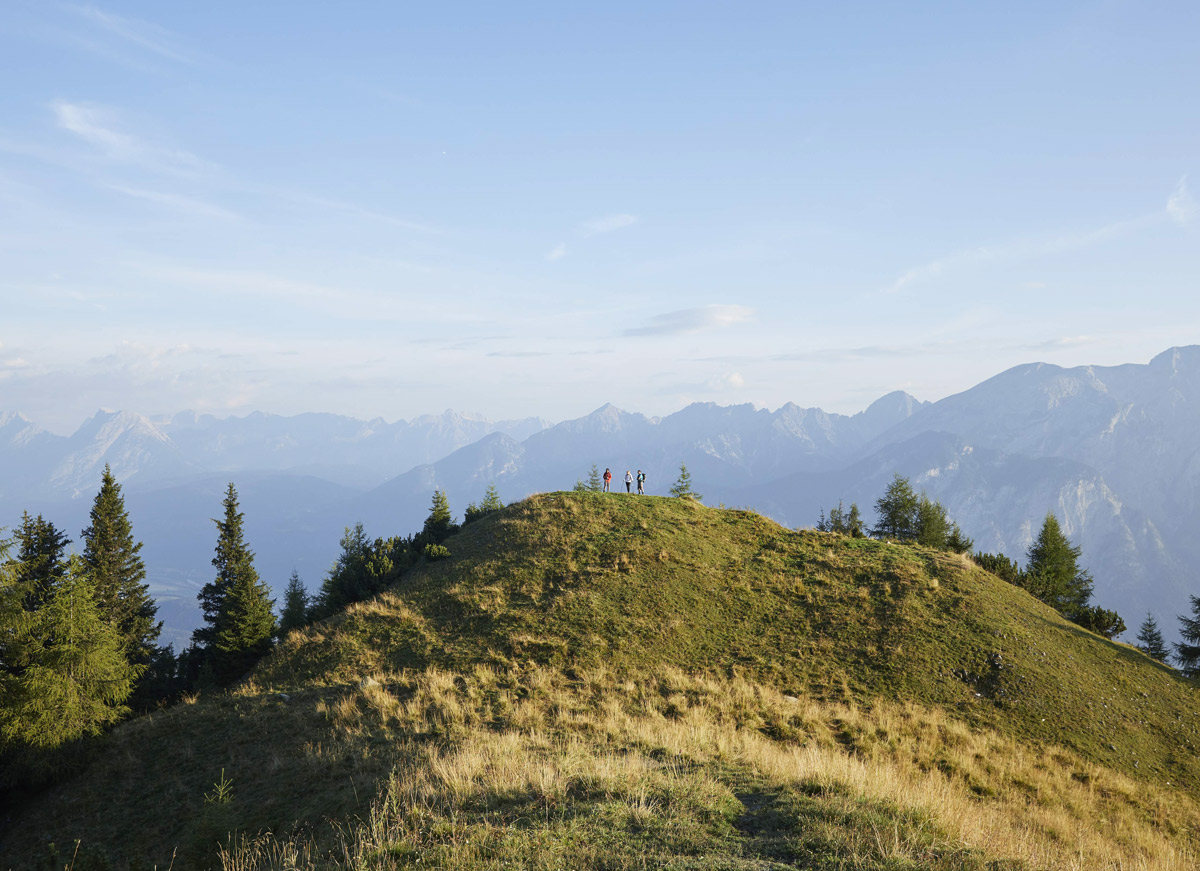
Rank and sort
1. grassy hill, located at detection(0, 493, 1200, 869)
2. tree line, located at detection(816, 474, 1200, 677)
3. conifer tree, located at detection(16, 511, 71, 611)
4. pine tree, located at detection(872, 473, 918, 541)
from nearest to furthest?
grassy hill, located at detection(0, 493, 1200, 869)
conifer tree, located at detection(16, 511, 71, 611)
tree line, located at detection(816, 474, 1200, 677)
pine tree, located at detection(872, 473, 918, 541)

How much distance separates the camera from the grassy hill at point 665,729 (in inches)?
344

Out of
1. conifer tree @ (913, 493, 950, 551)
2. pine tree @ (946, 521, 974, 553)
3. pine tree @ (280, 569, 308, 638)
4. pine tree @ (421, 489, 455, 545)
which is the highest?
pine tree @ (421, 489, 455, 545)

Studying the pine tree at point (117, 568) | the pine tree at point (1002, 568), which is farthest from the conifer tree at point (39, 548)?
the pine tree at point (1002, 568)

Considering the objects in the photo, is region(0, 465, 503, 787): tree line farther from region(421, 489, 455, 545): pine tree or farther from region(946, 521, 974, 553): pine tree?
region(946, 521, 974, 553): pine tree

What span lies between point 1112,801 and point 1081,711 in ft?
21.6

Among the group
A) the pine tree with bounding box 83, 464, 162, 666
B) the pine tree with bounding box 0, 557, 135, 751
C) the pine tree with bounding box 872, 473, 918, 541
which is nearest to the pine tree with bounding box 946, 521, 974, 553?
the pine tree with bounding box 872, 473, 918, 541

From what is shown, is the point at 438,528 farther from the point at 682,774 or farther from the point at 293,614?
the point at 682,774

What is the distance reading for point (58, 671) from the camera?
66.6 feet

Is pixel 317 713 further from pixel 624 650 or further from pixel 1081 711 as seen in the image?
pixel 1081 711

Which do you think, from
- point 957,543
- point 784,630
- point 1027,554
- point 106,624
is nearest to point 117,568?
point 106,624

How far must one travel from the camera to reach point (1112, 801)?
53.4 ft

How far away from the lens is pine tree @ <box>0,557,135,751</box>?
19312 mm

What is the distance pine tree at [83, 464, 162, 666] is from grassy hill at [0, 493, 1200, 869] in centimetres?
2894

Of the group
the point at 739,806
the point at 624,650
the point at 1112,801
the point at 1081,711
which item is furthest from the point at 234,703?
the point at 1081,711
